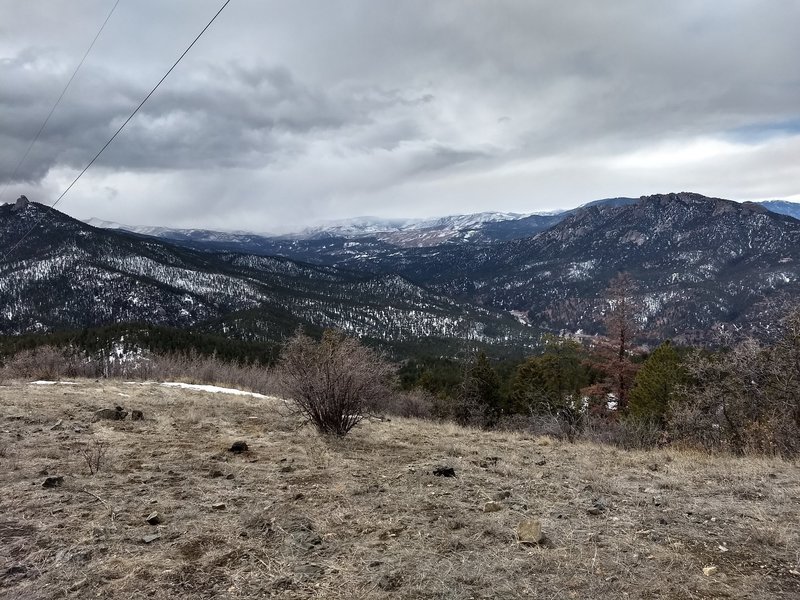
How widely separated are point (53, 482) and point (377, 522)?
463 cm

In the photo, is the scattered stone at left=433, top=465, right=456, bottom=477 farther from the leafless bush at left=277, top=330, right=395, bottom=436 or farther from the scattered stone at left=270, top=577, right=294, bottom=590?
the scattered stone at left=270, top=577, right=294, bottom=590

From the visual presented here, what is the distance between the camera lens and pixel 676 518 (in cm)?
593

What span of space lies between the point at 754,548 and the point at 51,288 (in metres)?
246

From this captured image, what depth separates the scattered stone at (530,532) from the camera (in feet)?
17.3

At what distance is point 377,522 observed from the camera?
228 inches

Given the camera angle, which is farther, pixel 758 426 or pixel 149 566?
pixel 758 426

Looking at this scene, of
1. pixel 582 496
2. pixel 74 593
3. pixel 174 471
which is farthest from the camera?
pixel 174 471

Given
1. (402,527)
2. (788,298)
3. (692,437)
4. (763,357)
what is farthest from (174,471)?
(788,298)

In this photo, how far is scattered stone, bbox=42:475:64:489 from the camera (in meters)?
6.47

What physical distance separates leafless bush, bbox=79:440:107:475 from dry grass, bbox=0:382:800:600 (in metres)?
0.12

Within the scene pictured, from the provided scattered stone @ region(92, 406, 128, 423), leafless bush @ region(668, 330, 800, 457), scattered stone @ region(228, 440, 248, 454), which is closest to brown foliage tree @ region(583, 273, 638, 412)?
leafless bush @ region(668, 330, 800, 457)

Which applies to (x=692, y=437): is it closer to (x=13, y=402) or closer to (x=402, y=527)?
(x=402, y=527)

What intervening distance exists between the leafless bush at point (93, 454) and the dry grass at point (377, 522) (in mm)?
118

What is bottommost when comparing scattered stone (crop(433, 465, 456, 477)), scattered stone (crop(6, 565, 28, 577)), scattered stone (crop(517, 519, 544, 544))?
scattered stone (crop(433, 465, 456, 477))
